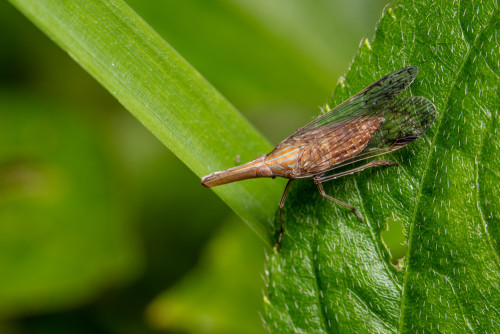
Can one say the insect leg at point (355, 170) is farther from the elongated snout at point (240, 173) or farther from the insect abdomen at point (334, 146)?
the elongated snout at point (240, 173)

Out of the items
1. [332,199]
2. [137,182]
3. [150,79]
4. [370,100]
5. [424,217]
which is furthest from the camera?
[137,182]

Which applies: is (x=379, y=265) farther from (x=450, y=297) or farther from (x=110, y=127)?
(x=110, y=127)

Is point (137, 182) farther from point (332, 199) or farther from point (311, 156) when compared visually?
point (332, 199)

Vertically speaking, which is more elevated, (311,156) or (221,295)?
(311,156)

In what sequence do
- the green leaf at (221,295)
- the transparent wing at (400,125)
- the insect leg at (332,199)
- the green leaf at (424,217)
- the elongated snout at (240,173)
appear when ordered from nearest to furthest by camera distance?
1. the green leaf at (424,217)
2. the transparent wing at (400,125)
3. the insect leg at (332,199)
4. the elongated snout at (240,173)
5. the green leaf at (221,295)

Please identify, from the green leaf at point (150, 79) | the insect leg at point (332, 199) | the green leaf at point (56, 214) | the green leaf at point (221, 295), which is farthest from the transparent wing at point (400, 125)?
the green leaf at point (56, 214)

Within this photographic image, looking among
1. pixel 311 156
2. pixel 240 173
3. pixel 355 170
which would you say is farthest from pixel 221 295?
pixel 355 170

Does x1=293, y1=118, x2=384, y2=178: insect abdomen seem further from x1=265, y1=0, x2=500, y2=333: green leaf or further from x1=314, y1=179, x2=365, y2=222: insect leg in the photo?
x1=265, y1=0, x2=500, y2=333: green leaf
